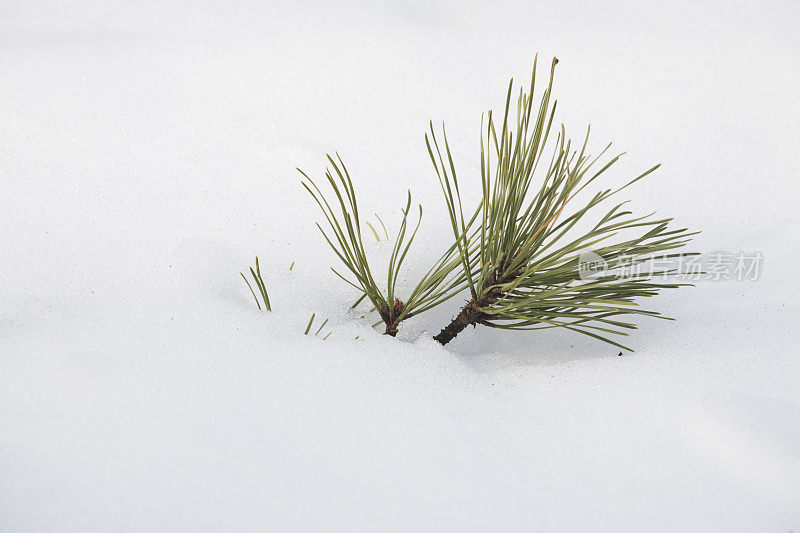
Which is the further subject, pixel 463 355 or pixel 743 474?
pixel 463 355

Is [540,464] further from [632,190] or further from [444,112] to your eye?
[444,112]

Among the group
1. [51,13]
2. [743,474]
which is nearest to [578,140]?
[743,474]

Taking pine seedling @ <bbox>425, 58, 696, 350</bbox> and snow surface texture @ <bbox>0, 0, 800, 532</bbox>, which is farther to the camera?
pine seedling @ <bbox>425, 58, 696, 350</bbox>

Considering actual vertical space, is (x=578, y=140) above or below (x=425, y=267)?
above

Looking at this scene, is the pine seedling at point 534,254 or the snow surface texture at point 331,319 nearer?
the snow surface texture at point 331,319

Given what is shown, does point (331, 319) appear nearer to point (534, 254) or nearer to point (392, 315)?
point (392, 315)

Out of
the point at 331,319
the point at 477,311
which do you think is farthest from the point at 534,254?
the point at 331,319

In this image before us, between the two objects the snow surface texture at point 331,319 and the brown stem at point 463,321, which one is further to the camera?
the brown stem at point 463,321

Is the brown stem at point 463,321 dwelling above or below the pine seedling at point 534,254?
below
